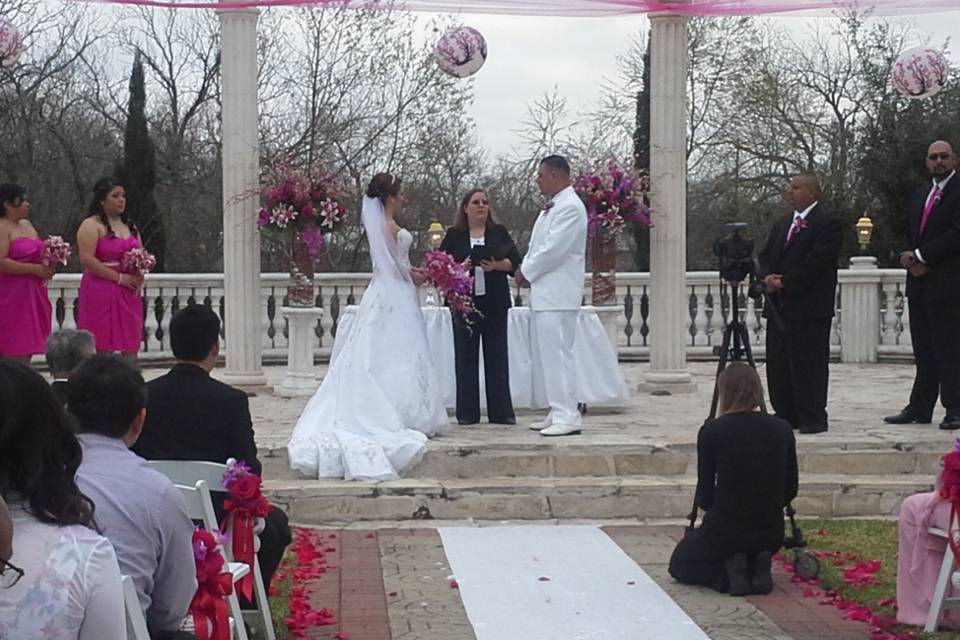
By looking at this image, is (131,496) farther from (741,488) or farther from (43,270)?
(43,270)

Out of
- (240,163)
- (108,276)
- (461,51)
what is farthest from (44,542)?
(240,163)

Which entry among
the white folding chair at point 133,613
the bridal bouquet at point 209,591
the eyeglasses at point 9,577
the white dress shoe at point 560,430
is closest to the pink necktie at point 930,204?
the white dress shoe at point 560,430

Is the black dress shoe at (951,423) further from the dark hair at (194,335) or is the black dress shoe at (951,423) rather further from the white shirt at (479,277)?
the dark hair at (194,335)

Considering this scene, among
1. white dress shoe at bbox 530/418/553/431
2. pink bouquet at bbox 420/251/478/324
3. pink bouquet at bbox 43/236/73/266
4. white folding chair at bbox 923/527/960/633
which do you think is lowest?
white folding chair at bbox 923/527/960/633

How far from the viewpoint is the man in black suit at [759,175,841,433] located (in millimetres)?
9328

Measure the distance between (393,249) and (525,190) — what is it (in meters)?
20.7

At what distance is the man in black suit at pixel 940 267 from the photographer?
30.2 feet

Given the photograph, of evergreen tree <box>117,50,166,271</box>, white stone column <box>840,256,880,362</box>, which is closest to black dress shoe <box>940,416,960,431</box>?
white stone column <box>840,256,880,362</box>

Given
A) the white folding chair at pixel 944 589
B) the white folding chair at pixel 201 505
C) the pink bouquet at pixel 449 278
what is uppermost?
the pink bouquet at pixel 449 278

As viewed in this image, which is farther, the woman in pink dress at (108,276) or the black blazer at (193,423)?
the woman in pink dress at (108,276)

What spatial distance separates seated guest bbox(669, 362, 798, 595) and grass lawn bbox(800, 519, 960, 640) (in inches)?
16.8

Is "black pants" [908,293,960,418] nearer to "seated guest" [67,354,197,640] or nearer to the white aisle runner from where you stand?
the white aisle runner

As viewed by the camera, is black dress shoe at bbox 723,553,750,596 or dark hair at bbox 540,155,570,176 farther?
dark hair at bbox 540,155,570,176

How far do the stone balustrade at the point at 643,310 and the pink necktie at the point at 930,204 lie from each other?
5151 mm
